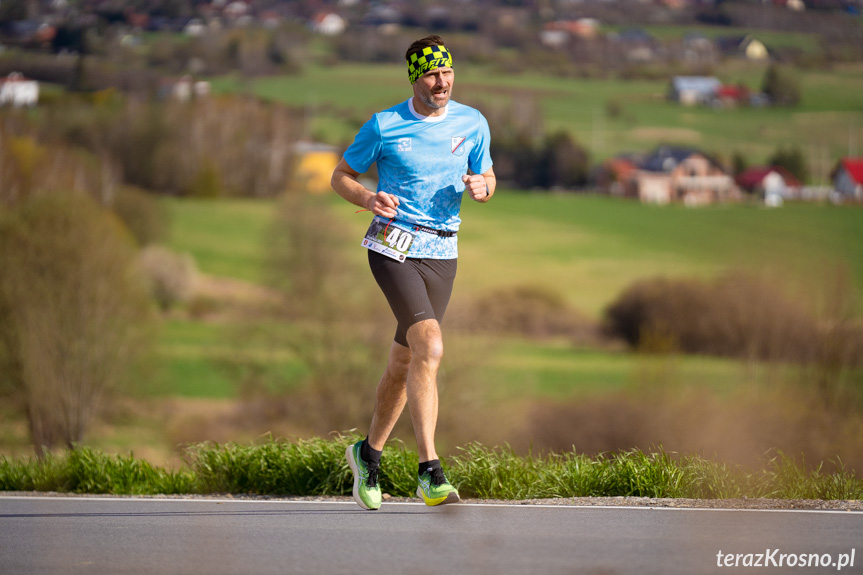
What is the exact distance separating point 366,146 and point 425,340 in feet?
3.19

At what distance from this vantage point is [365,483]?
5.51m

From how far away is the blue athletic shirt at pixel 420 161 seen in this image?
209 inches

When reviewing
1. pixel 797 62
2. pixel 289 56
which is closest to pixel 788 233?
pixel 797 62

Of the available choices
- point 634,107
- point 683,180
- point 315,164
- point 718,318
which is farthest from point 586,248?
point 634,107

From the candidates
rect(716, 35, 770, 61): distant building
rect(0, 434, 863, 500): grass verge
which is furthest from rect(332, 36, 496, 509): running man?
rect(716, 35, 770, 61): distant building

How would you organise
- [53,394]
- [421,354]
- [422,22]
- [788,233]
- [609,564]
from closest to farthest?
[609,564]
[421,354]
[53,394]
[788,233]
[422,22]

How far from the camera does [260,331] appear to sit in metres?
51.0

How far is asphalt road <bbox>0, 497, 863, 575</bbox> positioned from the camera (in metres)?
3.97

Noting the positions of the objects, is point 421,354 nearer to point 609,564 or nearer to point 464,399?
point 609,564

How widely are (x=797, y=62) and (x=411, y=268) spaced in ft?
278

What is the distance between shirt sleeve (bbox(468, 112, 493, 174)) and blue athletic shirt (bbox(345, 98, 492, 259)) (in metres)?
0.05

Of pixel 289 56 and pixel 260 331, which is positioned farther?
pixel 289 56

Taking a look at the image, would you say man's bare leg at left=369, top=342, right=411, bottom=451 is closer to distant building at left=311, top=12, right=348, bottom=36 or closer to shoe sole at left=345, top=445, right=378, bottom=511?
shoe sole at left=345, top=445, right=378, bottom=511

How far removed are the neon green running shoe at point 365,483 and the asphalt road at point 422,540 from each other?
0.08 meters
